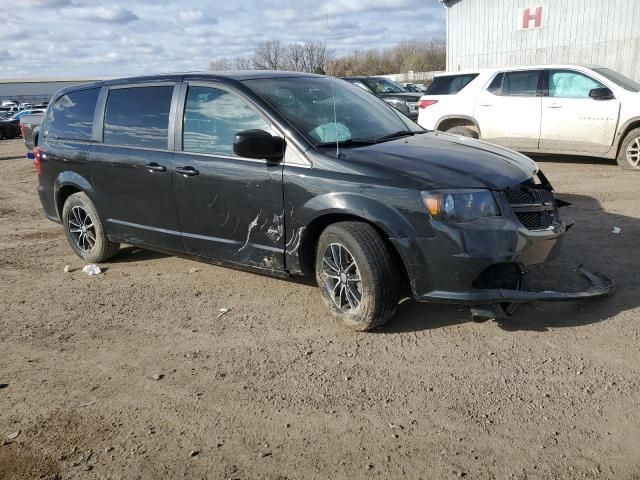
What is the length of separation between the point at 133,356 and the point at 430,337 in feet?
6.68

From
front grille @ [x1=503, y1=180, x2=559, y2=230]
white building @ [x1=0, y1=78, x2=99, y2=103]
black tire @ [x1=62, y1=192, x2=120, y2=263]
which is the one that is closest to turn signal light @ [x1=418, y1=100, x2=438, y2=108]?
Result: black tire @ [x1=62, y1=192, x2=120, y2=263]

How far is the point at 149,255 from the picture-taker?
251 inches

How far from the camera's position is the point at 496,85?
10.7 metres

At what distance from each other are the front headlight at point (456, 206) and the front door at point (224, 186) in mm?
1152

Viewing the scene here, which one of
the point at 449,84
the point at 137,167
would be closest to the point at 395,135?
the point at 137,167

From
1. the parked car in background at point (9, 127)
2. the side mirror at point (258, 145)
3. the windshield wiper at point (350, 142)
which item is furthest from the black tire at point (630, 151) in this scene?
the parked car in background at point (9, 127)

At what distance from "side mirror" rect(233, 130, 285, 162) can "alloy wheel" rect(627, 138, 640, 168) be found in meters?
7.51

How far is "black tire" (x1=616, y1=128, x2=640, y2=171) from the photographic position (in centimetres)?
948

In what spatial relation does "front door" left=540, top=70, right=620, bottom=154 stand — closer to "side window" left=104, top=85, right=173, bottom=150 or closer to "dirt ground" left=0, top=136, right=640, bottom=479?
"dirt ground" left=0, top=136, right=640, bottom=479

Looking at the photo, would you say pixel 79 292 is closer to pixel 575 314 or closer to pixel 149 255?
pixel 149 255

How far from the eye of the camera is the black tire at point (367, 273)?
388cm

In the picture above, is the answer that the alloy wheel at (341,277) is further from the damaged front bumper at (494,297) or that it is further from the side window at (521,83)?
the side window at (521,83)

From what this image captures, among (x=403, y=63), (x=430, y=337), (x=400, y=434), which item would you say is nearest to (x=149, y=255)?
(x=430, y=337)

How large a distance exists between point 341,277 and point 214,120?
1.68 m
